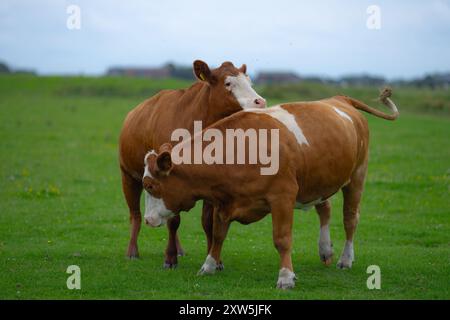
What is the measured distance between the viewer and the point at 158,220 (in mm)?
9242

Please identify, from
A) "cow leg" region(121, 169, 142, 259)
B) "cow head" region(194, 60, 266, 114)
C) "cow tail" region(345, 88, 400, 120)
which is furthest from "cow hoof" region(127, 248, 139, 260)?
"cow tail" region(345, 88, 400, 120)

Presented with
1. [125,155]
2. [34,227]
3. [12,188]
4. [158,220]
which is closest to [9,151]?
[12,188]

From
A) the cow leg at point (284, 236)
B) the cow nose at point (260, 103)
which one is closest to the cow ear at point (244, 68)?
the cow nose at point (260, 103)

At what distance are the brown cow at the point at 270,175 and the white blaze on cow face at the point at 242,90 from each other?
0.50m

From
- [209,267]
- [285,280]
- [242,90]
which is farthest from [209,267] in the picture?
[242,90]

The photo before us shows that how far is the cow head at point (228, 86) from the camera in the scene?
10133 mm

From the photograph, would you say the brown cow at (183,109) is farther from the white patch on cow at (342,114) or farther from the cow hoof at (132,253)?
the white patch on cow at (342,114)

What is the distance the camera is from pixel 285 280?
28.8 feet

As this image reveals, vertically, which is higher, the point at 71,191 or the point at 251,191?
the point at 251,191

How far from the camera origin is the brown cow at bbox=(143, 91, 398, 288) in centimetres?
879

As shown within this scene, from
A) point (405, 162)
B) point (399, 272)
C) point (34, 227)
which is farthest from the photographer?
point (405, 162)

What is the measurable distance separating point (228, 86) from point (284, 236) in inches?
102

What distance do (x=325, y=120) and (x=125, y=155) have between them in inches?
134

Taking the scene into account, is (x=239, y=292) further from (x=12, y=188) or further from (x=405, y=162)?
(x=405, y=162)
